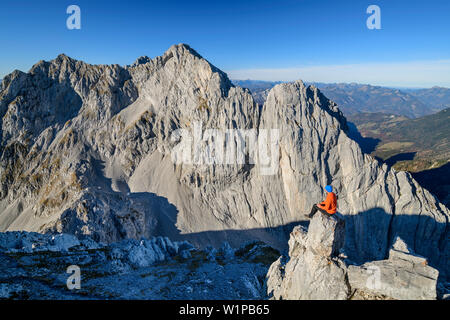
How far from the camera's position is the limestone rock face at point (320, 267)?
59.6 ft

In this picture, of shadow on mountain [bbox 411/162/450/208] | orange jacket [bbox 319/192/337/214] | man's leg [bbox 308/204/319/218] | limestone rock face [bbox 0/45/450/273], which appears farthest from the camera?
shadow on mountain [bbox 411/162/450/208]

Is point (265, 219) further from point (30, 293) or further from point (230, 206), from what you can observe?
point (30, 293)

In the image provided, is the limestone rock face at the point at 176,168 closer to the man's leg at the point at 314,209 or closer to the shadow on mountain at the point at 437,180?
the man's leg at the point at 314,209

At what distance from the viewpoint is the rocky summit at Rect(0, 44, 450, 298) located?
58.2 metres

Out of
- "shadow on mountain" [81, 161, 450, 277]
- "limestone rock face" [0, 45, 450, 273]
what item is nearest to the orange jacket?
"shadow on mountain" [81, 161, 450, 277]

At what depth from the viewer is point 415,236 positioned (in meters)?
54.2

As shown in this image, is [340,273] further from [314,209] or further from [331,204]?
[331,204]

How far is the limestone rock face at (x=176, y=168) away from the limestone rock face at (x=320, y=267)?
41.4 metres

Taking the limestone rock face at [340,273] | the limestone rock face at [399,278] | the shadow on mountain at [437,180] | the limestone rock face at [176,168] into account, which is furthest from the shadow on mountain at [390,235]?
the shadow on mountain at [437,180]

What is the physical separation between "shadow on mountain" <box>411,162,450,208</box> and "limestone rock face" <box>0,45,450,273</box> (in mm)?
86871

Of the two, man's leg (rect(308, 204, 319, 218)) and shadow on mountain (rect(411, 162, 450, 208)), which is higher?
man's leg (rect(308, 204, 319, 218))

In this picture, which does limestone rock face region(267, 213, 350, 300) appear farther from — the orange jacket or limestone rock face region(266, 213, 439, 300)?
the orange jacket

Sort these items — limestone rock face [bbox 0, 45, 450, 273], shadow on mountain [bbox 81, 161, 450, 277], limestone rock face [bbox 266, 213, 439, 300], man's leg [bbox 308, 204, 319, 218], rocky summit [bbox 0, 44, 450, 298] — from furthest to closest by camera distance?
1. limestone rock face [bbox 0, 45, 450, 273]
2. rocky summit [bbox 0, 44, 450, 298]
3. shadow on mountain [bbox 81, 161, 450, 277]
4. man's leg [bbox 308, 204, 319, 218]
5. limestone rock face [bbox 266, 213, 439, 300]
